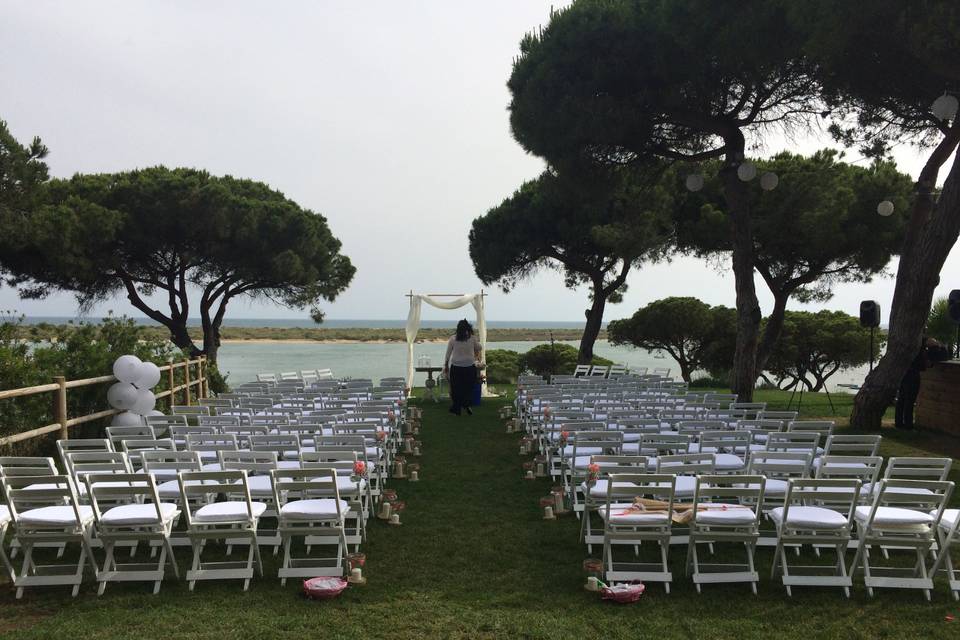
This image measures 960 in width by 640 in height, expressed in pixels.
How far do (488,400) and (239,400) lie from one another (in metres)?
6.63

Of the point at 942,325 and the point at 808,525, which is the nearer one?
the point at 808,525

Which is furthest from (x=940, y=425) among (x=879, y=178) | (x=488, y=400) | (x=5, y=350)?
(x=5, y=350)

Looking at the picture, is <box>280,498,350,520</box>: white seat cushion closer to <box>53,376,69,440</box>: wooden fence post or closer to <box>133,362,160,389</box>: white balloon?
<box>53,376,69,440</box>: wooden fence post

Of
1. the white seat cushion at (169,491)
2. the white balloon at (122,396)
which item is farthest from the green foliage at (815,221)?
the white seat cushion at (169,491)

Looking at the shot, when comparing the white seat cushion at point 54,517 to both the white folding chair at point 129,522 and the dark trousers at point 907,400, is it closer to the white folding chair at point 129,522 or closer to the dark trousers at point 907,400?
the white folding chair at point 129,522

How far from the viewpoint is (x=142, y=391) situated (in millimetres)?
9438

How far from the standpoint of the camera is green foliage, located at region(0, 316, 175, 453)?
808cm

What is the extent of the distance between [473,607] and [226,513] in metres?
1.65

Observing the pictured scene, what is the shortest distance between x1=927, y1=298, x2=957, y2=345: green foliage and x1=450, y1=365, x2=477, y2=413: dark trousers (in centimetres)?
944

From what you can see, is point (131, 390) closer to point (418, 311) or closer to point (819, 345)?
point (418, 311)

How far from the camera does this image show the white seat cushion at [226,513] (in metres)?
4.23

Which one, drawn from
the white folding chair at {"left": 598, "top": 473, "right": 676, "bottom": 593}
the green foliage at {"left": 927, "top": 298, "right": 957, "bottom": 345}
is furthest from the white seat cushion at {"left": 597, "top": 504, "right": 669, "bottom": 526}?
the green foliage at {"left": 927, "top": 298, "right": 957, "bottom": 345}

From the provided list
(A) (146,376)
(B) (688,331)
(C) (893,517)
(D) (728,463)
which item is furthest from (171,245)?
(C) (893,517)

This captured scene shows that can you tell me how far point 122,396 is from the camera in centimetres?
912
